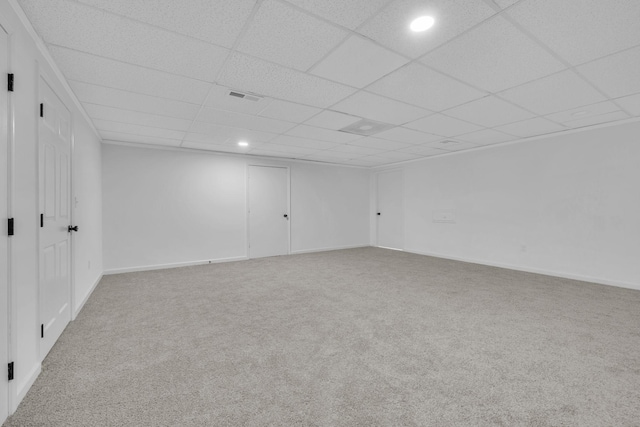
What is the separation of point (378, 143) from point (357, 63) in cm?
310

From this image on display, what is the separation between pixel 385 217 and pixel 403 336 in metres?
5.93

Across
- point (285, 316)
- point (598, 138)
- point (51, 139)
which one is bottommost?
point (285, 316)

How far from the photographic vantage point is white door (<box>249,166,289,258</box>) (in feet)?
22.1

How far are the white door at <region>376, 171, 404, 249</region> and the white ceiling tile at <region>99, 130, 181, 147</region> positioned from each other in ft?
18.4

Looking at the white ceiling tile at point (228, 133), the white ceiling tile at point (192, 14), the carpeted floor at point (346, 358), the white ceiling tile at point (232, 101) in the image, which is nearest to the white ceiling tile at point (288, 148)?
the white ceiling tile at point (228, 133)

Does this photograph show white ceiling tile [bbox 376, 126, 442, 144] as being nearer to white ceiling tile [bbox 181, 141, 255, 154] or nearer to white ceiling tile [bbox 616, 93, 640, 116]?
white ceiling tile [bbox 616, 93, 640, 116]

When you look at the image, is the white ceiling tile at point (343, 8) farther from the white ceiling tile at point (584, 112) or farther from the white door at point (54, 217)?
the white ceiling tile at point (584, 112)

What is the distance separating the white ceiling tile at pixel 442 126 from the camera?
396 cm

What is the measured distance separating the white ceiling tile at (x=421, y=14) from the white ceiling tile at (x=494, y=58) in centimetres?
12

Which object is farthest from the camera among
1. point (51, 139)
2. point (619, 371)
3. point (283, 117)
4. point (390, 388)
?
point (283, 117)

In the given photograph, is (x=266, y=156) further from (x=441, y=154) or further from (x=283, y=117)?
(x=441, y=154)

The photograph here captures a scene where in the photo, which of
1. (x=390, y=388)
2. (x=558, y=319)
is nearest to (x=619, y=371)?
(x=558, y=319)

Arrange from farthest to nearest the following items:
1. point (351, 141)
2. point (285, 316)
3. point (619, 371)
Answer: point (351, 141) < point (285, 316) < point (619, 371)

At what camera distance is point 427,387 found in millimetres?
1910
